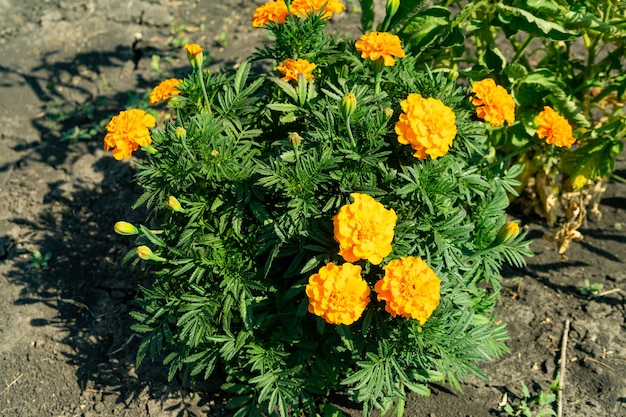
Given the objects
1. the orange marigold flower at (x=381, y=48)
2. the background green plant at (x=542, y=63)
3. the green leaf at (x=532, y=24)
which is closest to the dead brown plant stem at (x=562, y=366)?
the background green plant at (x=542, y=63)

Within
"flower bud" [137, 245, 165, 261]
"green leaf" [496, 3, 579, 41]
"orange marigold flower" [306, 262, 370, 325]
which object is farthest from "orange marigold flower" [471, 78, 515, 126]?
"flower bud" [137, 245, 165, 261]

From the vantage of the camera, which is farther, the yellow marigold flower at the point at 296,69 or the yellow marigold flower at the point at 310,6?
the yellow marigold flower at the point at 310,6

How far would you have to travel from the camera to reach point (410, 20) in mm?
3158

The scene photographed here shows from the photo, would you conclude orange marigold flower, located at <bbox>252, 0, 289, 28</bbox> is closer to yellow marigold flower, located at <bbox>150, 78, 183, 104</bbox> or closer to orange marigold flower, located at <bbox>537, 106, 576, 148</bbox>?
yellow marigold flower, located at <bbox>150, 78, 183, 104</bbox>

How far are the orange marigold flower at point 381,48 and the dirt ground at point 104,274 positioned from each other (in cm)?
168

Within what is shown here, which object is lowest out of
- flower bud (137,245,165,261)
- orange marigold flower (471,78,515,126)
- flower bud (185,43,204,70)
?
flower bud (137,245,165,261)

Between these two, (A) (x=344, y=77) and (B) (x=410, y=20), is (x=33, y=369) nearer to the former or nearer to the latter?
(A) (x=344, y=77)

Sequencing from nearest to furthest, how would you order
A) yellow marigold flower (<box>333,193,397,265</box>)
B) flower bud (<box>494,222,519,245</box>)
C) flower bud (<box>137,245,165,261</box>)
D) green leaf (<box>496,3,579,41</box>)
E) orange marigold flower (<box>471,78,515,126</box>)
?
yellow marigold flower (<box>333,193,397,265</box>) → flower bud (<box>137,245,165,261</box>) → flower bud (<box>494,222,519,245</box>) → orange marigold flower (<box>471,78,515,126</box>) → green leaf (<box>496,3,579,41</box>)

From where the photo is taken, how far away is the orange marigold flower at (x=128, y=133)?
234 cm

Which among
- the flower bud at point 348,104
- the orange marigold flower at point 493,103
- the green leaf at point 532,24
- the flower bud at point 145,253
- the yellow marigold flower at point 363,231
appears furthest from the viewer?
the green leaf at point 532,24

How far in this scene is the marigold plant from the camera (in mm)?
Answer: 2334

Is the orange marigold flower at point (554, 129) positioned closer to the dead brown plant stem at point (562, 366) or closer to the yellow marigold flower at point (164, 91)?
the dead brown plant stem at point (562, 366)

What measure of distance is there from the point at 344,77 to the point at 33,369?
2.26 metres

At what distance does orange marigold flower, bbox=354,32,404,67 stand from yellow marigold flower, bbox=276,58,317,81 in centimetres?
25
